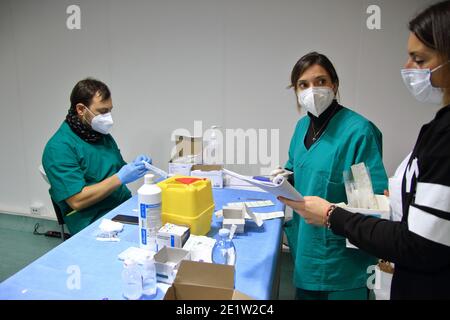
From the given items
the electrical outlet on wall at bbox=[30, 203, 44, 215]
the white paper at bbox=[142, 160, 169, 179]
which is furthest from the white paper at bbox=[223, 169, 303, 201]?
the electrical outlet on wall at bbox=[30, 203, 44, 215]

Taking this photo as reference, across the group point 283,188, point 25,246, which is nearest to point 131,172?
point 283,188

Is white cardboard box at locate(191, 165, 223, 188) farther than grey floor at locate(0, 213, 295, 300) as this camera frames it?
No

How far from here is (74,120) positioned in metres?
1.77

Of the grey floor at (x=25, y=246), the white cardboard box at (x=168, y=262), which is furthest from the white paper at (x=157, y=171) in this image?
the grey floor at (x=25, y=246)

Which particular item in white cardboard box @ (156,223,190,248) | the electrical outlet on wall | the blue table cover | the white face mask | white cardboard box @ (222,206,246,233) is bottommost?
the electrical outlet on wall

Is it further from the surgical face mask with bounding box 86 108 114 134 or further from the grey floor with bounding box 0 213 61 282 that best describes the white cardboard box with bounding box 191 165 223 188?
the grey floor with bounding box 0 213 61 282

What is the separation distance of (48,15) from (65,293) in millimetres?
2976

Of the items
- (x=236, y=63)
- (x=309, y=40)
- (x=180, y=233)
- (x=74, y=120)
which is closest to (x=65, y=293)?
(x=180, y=233)

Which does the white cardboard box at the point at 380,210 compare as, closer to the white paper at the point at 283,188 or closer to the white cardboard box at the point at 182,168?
the white paper at the point at 283,188

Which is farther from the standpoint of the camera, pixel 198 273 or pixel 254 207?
pixel 254 207

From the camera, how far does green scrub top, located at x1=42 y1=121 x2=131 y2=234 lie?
65.0 inches

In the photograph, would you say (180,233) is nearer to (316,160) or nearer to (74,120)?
(316,160)

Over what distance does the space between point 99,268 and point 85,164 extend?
2.91 feet

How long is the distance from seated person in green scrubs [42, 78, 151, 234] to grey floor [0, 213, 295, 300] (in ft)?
4.00
